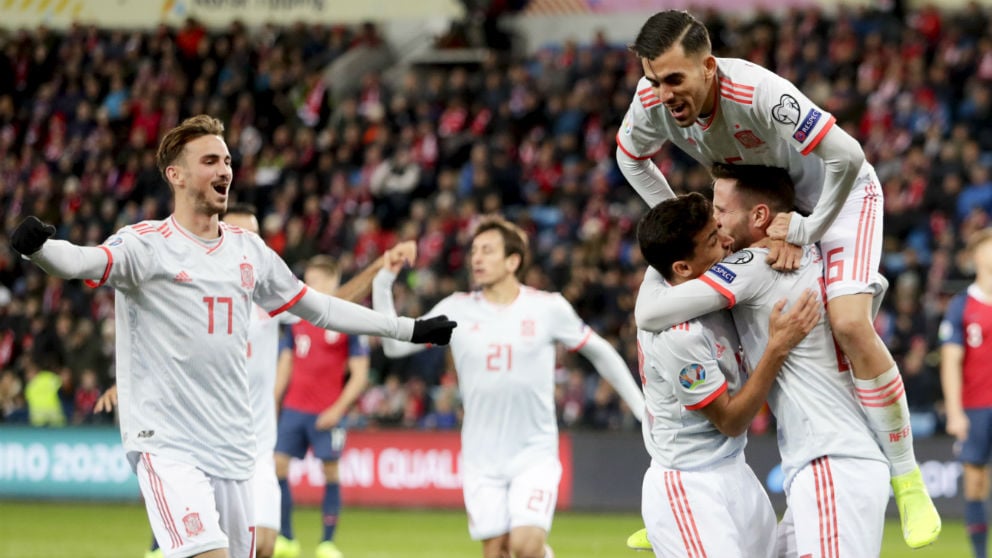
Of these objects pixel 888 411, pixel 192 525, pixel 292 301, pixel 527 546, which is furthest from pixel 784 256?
pixel 527 546

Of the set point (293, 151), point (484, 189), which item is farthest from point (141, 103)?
point (484, 189)

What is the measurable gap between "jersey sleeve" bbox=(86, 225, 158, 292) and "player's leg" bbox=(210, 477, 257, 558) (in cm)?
100

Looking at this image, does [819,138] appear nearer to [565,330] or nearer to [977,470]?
[565,330]

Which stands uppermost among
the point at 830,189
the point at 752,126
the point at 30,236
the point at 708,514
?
the point at 752,126

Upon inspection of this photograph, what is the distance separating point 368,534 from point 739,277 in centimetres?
977

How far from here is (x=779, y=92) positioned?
5746mm

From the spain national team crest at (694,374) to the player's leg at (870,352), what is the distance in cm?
54

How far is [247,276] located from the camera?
6.89 m

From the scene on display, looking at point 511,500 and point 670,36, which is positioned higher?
point 670,36

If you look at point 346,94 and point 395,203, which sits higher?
point 346,94

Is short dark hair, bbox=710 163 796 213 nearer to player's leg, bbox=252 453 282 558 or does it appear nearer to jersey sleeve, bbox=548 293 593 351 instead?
jersey sleeve, bbox=548 293 593 351

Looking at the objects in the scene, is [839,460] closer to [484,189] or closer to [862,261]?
[862,261]

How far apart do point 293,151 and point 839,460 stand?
1937cm

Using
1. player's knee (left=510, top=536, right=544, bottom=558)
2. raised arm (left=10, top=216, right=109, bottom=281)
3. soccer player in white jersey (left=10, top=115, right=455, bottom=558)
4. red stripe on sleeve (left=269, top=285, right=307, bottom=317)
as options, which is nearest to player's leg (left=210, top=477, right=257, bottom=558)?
soccer player in white jersey (left=10, top=115, right=455, bottom=558)
